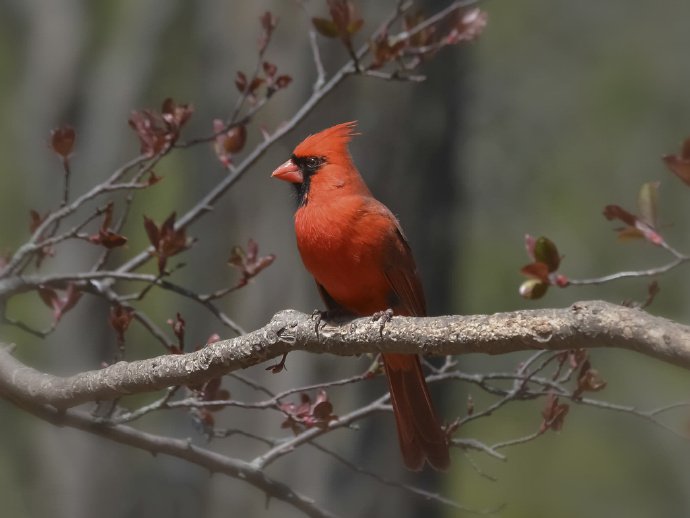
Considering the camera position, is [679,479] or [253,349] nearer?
[253,349]

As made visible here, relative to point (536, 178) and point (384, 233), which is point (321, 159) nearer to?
point (384, 233)

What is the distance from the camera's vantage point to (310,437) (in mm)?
2533

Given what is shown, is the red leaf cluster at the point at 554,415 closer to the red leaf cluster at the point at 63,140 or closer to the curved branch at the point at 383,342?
the curved branch at the point at 383,342

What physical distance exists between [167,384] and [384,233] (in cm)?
85

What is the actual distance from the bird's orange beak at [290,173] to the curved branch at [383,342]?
1021 millimetres

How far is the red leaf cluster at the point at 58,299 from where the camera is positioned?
2658 millimetres

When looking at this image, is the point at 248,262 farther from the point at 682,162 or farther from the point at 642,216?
the point at 682,162

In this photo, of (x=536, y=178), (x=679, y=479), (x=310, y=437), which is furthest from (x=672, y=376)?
(x=310, y=437)

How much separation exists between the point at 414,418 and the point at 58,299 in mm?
956

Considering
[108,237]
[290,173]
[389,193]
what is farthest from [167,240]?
[389,193]

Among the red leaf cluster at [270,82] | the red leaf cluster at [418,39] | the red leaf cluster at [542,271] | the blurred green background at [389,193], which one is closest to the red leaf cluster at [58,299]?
the red leaf cluster at [270,82]

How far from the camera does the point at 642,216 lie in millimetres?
2164

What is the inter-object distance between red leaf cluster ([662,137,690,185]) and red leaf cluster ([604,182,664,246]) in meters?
0.25

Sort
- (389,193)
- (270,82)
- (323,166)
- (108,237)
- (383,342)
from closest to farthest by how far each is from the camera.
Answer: (383,342) < (108,237) < (270,82) < (323,166) < (389,193)
